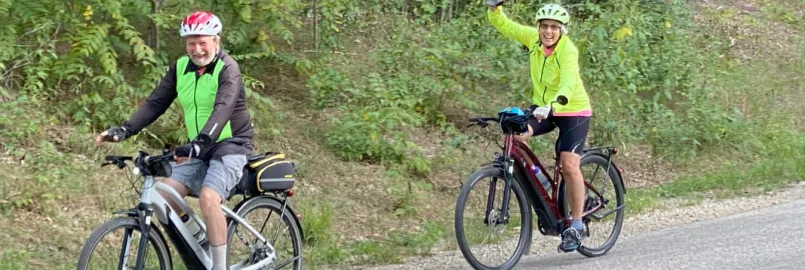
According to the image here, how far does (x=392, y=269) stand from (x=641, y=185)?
15.9ft

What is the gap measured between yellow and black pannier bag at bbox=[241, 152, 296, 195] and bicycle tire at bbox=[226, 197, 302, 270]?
0.08 meters

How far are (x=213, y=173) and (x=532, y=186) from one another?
2697 mm

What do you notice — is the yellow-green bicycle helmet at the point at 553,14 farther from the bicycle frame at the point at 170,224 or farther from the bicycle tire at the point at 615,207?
the bicycle frame at the point at 170,224

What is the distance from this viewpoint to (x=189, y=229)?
19.6 feet

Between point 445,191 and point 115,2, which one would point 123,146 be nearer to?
point 115,2

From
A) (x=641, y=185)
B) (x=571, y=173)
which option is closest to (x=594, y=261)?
(x=571, y=173)

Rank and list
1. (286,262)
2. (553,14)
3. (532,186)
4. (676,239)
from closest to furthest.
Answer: (286,262) < (553,14) < (532,186) < (676,239)

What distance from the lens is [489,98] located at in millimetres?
12156

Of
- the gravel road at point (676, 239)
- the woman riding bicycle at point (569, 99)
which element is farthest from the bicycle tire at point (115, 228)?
the woman riding bicycle at point (569, 99)

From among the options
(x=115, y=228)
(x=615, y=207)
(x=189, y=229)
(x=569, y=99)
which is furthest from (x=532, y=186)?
(x=115, y=228)

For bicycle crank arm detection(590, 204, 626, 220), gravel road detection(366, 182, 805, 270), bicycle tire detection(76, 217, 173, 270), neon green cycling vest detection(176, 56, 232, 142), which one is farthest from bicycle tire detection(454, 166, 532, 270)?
bicycle tire detection(76, 217, 173, 270)

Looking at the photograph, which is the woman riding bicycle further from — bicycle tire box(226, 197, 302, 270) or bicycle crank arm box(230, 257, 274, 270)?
bicycle crank arm box(230, 257, 274, 270)

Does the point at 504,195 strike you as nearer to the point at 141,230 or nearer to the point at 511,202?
the point at 511,202

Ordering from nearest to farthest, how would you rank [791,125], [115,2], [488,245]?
[488,245] < [115,2] < [791,125]
